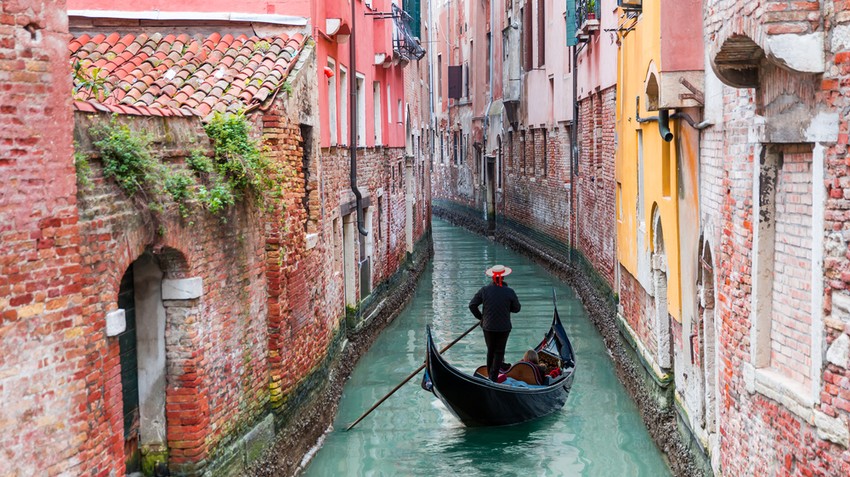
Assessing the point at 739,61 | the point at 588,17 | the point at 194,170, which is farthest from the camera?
the point at 588,17

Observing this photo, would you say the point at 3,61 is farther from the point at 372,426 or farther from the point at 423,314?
the point at 423,314

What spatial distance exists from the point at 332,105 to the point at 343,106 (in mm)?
913

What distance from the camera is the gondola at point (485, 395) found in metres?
9.45

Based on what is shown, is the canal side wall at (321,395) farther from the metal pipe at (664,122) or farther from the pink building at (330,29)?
the metal pipe at (664,122)

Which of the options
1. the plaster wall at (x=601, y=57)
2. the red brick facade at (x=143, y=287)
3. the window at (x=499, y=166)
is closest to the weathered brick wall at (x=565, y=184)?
the plaster wall at (x=601, y=57)

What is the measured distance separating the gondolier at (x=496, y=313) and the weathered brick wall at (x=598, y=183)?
12.3ft

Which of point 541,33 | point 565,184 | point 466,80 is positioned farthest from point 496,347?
point 466,80

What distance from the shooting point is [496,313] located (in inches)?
403

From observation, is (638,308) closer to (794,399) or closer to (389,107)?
(794,399)

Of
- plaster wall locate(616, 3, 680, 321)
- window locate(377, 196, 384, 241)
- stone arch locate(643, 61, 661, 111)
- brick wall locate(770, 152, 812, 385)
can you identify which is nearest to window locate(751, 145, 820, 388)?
brick wall locate(770, 152, 812, 385)

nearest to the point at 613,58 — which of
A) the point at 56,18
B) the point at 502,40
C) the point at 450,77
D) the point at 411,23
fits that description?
the point at 411,23

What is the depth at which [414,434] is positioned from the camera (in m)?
9.91

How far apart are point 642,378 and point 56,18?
725 centimetres

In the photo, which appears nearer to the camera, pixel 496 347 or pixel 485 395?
pixel 485 395
